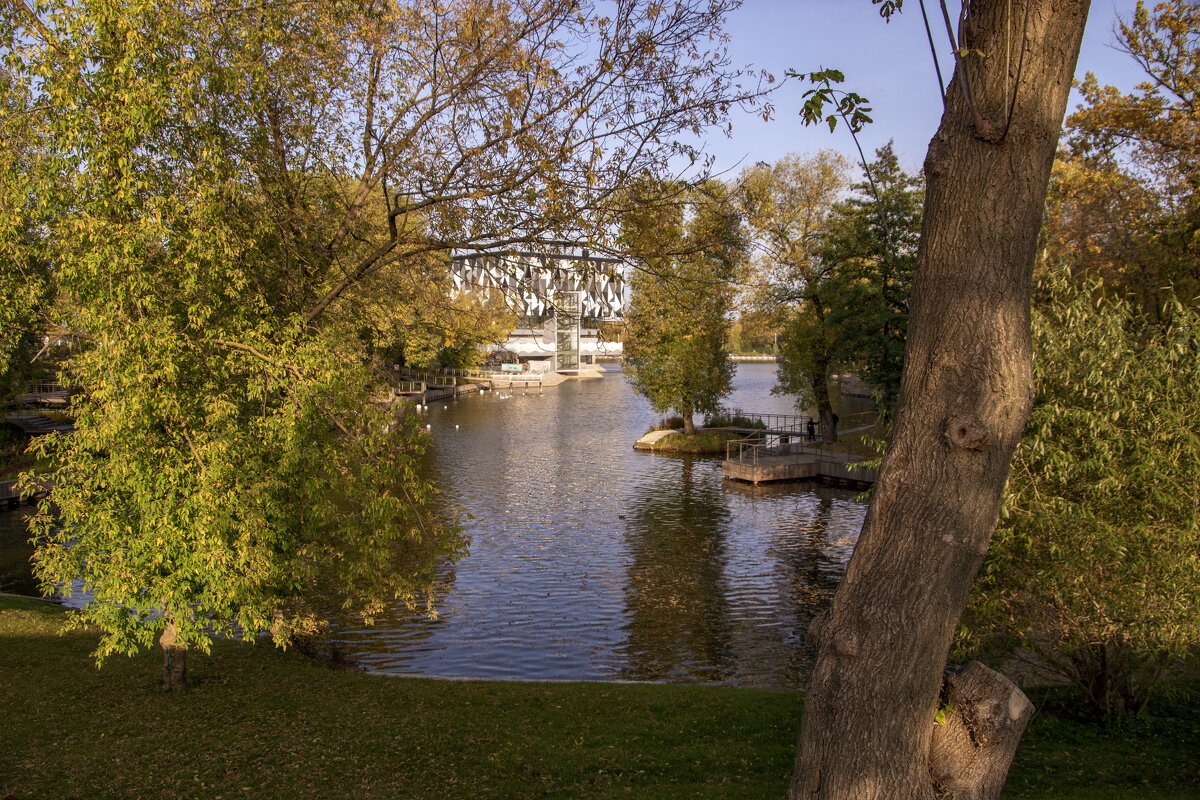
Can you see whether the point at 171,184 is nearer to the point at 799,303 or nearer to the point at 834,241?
the point at 834,241

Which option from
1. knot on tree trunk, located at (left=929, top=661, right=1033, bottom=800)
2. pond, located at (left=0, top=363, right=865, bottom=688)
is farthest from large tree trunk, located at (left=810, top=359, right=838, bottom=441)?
knot on tree trunk, located at (left=929, top=661, right=1033, bottom=800)

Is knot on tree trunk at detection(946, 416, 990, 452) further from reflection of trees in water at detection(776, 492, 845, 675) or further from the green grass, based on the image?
the green grass

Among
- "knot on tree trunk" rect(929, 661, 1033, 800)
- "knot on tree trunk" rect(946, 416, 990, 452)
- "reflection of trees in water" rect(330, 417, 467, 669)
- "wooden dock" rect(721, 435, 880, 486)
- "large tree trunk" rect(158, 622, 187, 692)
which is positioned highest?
"knot on tree trunk" rect(946, 416, 990, 452)

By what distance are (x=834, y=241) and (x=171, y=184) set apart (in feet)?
91.7

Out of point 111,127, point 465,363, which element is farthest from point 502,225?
point 465,363

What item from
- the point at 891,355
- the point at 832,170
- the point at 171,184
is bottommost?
the point at 891,355

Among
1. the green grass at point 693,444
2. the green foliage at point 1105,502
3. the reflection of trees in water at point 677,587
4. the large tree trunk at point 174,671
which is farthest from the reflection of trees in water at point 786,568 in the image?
the large tree trunk at point 174,671

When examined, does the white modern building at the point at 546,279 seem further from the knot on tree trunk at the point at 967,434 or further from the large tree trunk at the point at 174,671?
the large tree trunk at the point at 174,671

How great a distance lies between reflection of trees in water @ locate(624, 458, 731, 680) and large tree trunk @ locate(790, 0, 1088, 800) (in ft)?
29.0

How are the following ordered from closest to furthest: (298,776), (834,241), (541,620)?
(298,776)
(541,620)
(834,241)

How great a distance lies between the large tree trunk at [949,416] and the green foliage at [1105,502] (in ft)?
17.2

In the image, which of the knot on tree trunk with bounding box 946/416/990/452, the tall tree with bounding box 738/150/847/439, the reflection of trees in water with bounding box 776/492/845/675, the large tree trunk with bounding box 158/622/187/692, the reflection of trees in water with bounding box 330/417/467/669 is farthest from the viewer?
the tall tree with bounding box 738/150/847/439

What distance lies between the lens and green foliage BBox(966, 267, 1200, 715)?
26.8 ft

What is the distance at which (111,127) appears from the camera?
7.70 meters
